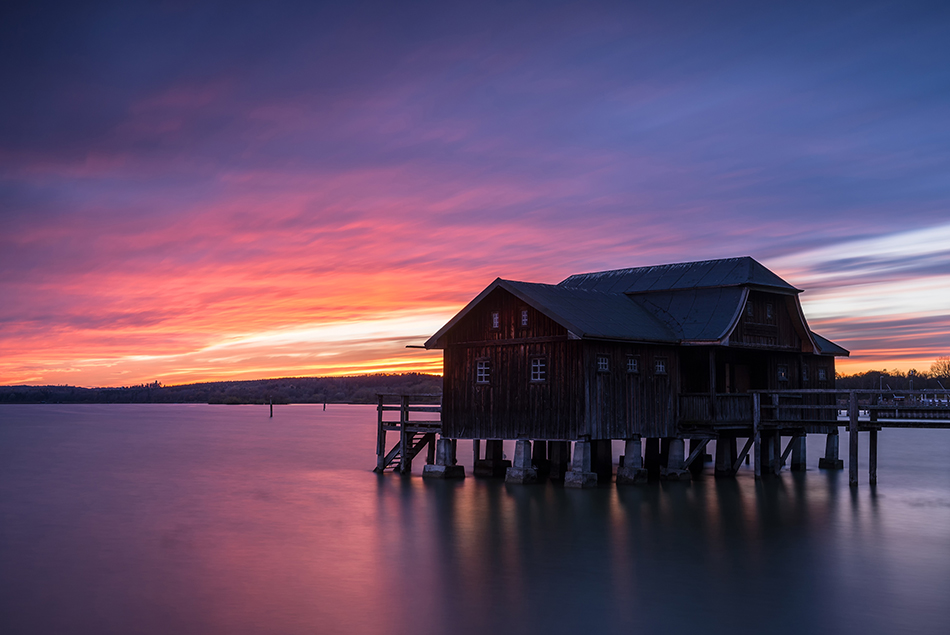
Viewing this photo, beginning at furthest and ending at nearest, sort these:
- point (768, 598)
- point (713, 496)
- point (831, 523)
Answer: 1. point (713, 496)
2. point (831, 523)
3. point (768, 598)

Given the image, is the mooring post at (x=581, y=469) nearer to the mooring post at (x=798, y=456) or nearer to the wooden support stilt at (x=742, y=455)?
the wooden support stilt at (x=742, y=455)

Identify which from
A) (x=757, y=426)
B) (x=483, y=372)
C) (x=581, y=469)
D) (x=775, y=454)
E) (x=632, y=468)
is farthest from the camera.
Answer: (x=775, y=454)

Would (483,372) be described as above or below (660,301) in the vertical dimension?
below

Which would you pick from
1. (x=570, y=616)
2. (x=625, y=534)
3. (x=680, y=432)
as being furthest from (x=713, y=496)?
(x=570, y=616)

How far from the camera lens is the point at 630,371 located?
3331 centimetres

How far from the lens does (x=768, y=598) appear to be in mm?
17578

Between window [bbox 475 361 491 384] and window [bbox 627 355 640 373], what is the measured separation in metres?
5.15

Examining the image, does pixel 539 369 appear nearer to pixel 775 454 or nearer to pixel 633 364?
pixel 633 364

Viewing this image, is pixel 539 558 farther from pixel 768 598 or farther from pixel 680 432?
pixel 680 432

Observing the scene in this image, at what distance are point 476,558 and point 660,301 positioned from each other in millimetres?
18979

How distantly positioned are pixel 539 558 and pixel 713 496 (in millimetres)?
12671

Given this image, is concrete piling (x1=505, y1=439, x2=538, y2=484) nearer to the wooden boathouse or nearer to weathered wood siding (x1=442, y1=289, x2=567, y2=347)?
the wooden boathouse

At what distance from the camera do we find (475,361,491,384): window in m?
34.4

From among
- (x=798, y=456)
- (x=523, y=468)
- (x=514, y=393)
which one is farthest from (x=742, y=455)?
(x=514, y=393)
